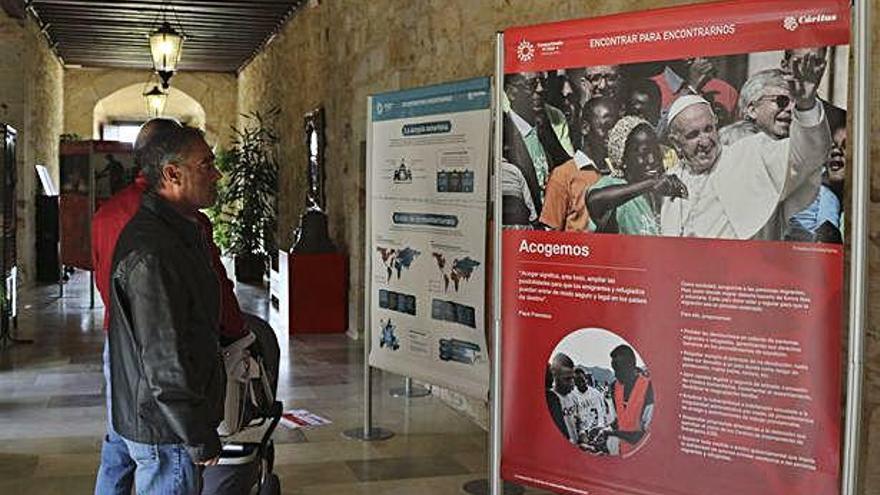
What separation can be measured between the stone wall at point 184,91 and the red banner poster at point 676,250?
17.2m

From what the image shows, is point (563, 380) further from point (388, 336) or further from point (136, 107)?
point (136, 107)

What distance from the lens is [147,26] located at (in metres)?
13.7

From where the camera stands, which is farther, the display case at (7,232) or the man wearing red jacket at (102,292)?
the display case at (7,232)

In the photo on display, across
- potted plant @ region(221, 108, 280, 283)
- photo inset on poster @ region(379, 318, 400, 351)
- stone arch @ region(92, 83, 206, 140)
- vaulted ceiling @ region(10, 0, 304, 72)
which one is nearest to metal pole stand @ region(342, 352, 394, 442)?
photo inset on poster @ region(379, 318, 400, 351)

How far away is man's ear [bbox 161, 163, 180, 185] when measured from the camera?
2695 mm

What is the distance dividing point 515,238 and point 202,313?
3.24ft

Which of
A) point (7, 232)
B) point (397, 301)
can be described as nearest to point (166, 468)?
point (397, 301)

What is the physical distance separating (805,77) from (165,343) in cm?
162

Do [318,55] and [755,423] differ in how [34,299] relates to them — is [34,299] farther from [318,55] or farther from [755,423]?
[755,423]

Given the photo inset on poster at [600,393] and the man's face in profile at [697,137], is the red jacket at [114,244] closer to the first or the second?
the photo inset on poster at [600,393]

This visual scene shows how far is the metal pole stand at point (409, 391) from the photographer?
6.37 m

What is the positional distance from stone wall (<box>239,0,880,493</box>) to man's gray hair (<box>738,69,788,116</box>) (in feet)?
1.98

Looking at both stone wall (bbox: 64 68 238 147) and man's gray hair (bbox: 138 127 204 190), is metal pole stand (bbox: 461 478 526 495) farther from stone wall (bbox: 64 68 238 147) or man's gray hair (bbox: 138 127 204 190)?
stone wall (bbox: 64 68 238 147)

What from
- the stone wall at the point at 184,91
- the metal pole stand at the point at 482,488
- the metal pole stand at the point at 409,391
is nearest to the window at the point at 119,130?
the stone wall at the point at 184,91
